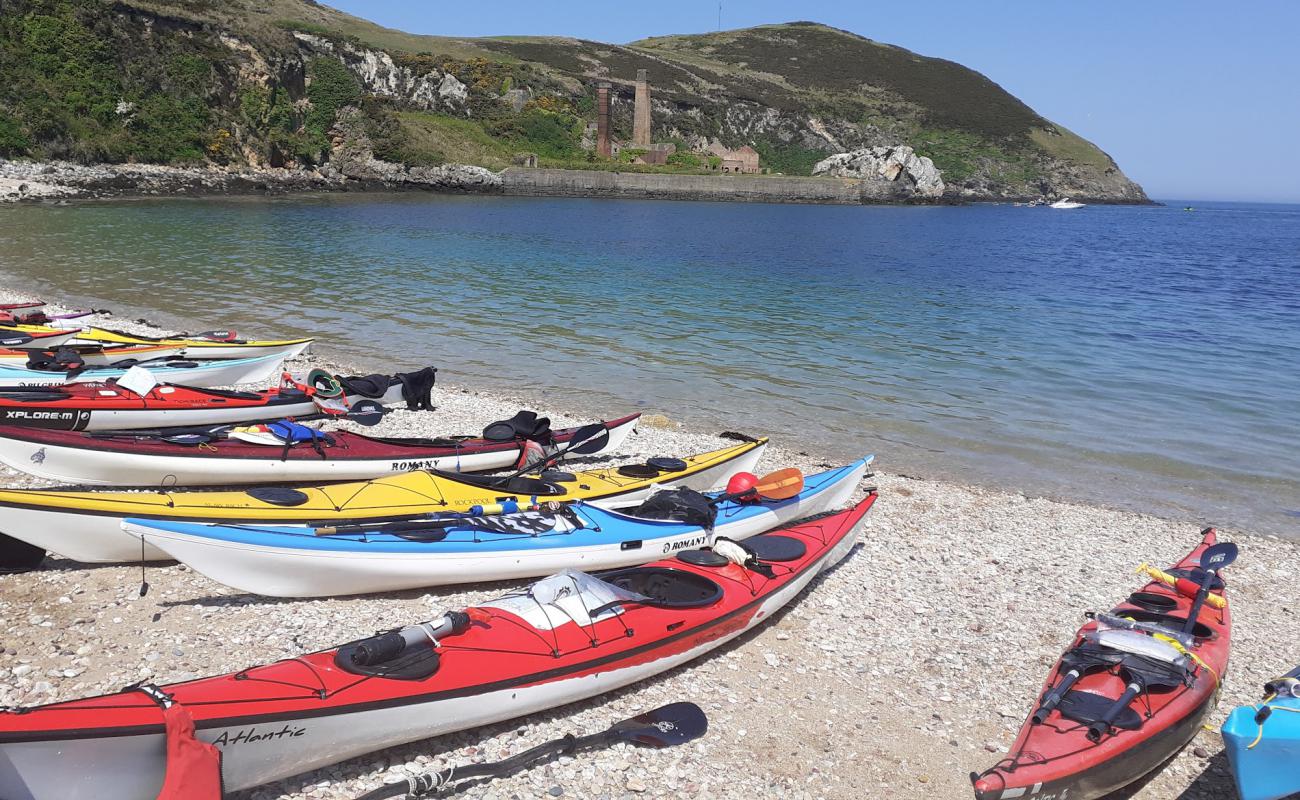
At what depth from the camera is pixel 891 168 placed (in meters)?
98.8

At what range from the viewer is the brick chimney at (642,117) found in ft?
307

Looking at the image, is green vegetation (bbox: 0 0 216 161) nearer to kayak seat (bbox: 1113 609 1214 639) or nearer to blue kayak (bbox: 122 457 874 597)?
blue kayak (bbox: 122 457 874 597)

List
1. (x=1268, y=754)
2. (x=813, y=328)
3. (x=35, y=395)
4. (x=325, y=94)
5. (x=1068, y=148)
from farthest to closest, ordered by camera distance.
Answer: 1. (x=1068, y=148)
2. (x=325, y=94)
3. (x=813, y=328)
4. (x=35, y=395)
5. (x=1268, y=754)

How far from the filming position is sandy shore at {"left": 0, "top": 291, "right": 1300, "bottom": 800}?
481 cm

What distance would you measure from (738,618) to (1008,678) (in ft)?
6.59

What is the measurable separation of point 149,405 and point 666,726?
25.1 ft

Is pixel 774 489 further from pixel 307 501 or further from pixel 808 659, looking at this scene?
pixel 307 501

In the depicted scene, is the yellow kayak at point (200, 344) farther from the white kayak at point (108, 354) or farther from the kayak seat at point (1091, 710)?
the kayak seat at point (1091, 710)

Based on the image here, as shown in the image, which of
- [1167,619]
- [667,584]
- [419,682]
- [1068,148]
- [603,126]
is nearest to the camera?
[419,682]

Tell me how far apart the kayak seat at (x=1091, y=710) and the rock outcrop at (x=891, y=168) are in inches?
3947

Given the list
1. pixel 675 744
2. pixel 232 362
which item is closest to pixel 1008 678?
pixel 675 744

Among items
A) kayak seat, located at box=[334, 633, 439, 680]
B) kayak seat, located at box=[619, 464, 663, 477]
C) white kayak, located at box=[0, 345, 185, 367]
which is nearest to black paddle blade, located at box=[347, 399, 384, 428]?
white kayak, located at box=[0, 345, 185, 367]

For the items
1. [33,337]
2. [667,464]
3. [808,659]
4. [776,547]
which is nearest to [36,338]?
[33,337]

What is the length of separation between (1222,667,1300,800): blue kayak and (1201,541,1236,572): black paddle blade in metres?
2.27
